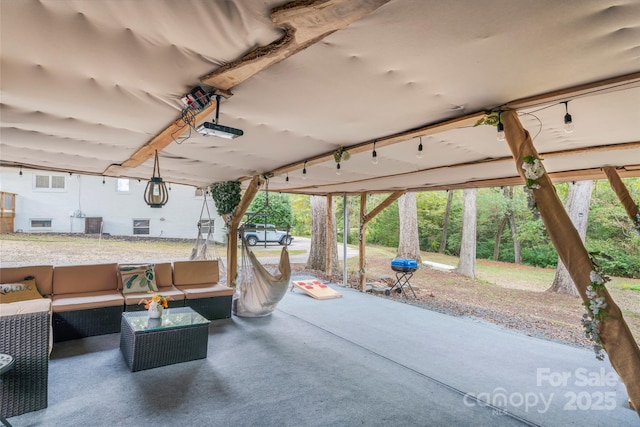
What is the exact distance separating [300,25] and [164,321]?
119 inches

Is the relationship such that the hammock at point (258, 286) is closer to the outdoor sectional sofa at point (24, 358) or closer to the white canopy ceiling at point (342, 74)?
the white canopy ceiling at point (342, 74)

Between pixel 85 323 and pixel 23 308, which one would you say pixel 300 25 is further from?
pixel 85 323

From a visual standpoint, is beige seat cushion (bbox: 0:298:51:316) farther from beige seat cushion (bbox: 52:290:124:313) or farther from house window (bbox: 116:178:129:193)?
house window (bbox: 116:178:129:193)

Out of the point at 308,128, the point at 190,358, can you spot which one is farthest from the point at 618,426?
the point at 190,358

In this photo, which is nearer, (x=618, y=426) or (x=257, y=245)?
(x=618, y=426)

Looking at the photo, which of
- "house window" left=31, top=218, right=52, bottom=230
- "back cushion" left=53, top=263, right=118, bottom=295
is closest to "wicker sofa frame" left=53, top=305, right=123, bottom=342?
"back cushion" left=53, top=263, right=118, bottom=295

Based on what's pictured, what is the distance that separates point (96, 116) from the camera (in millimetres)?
2197

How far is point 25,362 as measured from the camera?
220 centimetres

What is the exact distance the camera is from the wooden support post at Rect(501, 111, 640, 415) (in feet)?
4.78

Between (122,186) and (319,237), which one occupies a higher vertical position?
(122,186)

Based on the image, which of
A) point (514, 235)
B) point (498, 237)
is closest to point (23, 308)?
point (514, 235)

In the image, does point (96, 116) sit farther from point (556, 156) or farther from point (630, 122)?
point (556, 156)

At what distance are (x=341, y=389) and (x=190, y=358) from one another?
4.86ft

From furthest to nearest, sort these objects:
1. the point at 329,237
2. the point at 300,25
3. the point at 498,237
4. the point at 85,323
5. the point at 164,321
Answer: the point at 498,237
the point at 329,237
the point at 85,323
the point at 164,321
the point at 300,25
